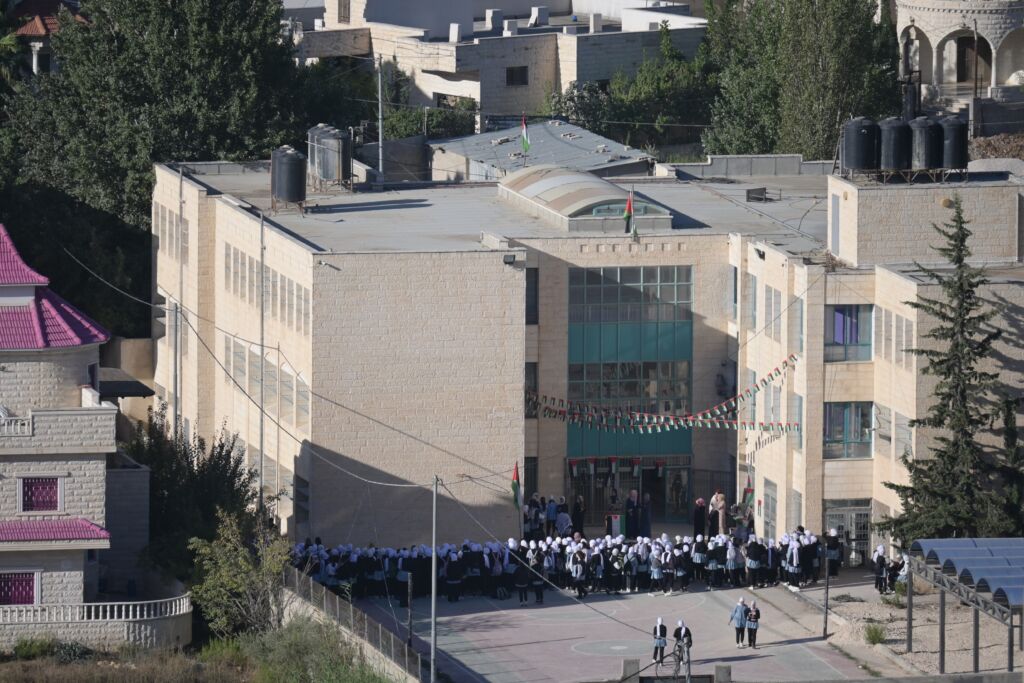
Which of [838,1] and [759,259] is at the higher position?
[838,1]

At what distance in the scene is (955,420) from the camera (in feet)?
217

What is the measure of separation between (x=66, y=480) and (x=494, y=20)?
58.1 meters

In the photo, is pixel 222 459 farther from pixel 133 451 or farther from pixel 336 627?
pixel 336 627

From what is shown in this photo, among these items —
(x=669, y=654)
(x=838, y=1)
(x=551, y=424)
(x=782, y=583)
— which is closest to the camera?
(x=669, y=654)

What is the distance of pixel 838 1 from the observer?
100 m

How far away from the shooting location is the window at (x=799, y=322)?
230ft

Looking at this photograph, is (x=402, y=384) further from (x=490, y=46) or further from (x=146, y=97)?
(x=490, y=46)

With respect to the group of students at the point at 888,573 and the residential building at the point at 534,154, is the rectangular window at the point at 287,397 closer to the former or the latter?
the group of students at the point at 888,573

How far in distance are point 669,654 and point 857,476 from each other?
1028cm

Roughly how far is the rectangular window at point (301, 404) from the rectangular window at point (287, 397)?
30 centimetres

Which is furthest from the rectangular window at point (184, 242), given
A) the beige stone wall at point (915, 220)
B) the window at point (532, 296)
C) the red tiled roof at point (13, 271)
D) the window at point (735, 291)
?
the beige stone wall at point (915, 220)

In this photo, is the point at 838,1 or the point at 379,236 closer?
the point at 379,236

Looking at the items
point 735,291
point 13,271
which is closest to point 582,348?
point 735,291

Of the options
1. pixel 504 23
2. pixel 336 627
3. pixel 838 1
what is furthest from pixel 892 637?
pixel 504 23
